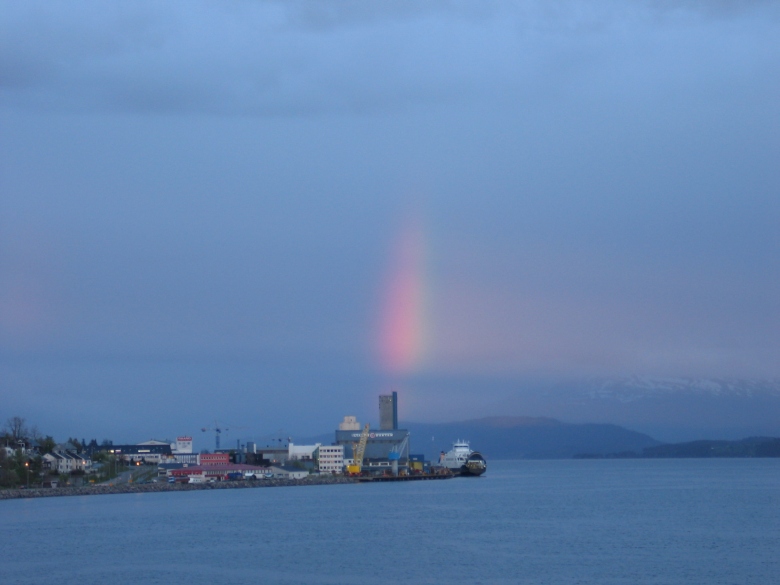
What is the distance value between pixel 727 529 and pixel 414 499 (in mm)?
22017

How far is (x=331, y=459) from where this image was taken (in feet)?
292

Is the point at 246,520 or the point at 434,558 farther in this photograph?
the point at 246,520

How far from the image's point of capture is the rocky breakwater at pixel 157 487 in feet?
196

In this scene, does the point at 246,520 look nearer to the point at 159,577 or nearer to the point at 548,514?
the point at 548,514

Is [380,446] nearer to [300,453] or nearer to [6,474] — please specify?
[300,453]

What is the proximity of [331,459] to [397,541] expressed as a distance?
5720 cm

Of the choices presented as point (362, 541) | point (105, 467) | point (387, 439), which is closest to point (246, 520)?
point (362, 541)

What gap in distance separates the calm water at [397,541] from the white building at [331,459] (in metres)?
34.7

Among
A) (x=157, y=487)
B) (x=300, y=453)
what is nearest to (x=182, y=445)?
(x=300, y=453)

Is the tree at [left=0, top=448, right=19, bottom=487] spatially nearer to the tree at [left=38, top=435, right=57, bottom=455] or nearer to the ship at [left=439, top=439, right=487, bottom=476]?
the tree at [left=38, top=435, right=57, bottom=455]

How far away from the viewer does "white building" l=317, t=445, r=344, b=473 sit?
88.2 m

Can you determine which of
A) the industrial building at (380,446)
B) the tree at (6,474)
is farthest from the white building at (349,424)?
the tree at (6,474)

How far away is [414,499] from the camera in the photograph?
54594mm

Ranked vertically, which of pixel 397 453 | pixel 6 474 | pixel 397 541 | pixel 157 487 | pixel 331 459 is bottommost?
pixel 397 541
